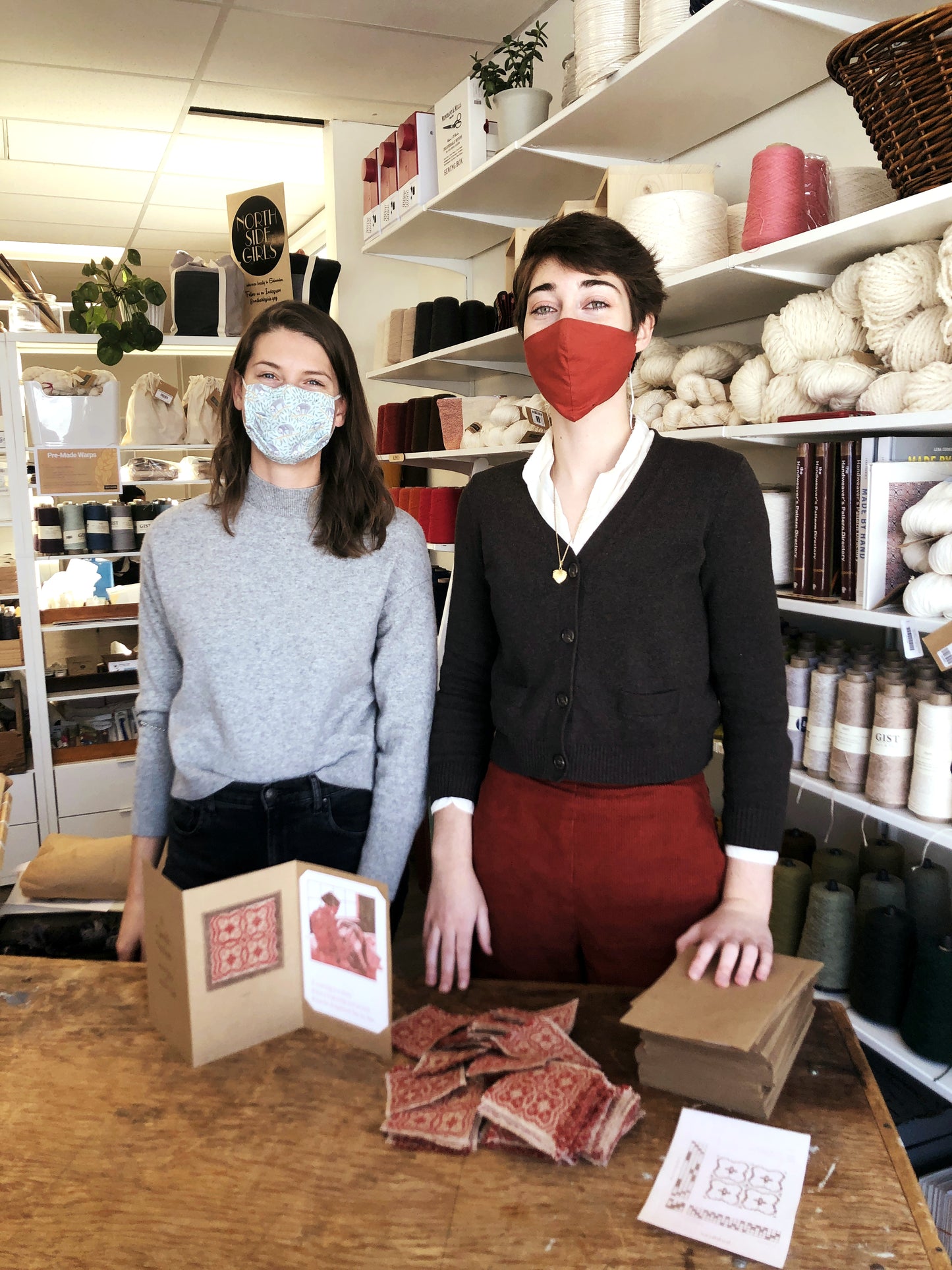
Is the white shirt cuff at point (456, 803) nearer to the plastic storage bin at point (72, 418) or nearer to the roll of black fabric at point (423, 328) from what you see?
the roll of black fabric at point (423, 328)

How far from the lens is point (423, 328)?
10.6 feet

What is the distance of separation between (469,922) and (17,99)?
4.11m

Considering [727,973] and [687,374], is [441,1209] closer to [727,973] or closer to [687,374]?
[727,973]

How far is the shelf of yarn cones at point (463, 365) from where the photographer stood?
2682 millimetres

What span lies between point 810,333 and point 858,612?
1.69 ft

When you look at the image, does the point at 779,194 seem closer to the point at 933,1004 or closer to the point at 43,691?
the point at 933,1004

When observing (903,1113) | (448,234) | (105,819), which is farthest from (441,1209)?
(105,819)

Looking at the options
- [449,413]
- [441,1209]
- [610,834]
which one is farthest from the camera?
[449,413]

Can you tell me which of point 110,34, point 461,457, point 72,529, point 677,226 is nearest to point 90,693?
point 72,529

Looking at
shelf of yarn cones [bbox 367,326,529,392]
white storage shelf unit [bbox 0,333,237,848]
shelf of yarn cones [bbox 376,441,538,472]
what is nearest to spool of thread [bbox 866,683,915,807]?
shelf of yarn cones [bbox 376,441,538,472]

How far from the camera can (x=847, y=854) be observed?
1903 mm

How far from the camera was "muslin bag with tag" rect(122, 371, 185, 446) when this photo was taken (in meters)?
3.80

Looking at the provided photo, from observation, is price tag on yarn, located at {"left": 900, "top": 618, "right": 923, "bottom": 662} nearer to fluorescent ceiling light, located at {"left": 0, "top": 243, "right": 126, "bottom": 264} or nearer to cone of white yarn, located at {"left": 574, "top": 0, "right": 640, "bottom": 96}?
cone of white yarn, located at {"left": 574, "top": 0, "right": 640, "bottom": 96}

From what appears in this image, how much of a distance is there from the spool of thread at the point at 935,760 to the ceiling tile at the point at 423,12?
2768 mm
